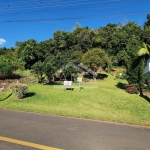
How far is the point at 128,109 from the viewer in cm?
1309

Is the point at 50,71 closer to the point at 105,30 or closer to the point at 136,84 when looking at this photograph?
the point at 136,84

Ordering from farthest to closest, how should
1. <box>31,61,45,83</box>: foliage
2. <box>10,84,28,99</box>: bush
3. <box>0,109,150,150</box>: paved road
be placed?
<box>31,61,45,83</box>: foliage
<box>10,84,28,99</box>: bush
<box>0,109,150,150</box>: paved road

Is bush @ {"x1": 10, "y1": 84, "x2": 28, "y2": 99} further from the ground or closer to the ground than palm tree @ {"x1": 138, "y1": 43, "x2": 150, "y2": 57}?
closer to the ground

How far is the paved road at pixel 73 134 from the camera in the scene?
261 inches

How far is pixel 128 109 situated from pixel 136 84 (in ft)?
26.9

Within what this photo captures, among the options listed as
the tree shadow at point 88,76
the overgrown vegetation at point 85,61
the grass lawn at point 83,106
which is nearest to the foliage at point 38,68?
the overgrown vegetation at point 85,61

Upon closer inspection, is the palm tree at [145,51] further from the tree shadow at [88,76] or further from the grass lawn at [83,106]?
the tree shadow at [88,76]

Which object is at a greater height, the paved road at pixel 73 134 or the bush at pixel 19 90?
the bush at pixel 19 90

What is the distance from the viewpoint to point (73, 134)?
7.78 meters

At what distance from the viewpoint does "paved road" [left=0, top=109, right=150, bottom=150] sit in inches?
261

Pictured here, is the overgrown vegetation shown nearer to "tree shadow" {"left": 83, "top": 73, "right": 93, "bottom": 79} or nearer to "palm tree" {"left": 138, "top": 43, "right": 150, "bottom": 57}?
"palm tree" {"left": 138, "top": 43, "right": 150, "bottom": 57}

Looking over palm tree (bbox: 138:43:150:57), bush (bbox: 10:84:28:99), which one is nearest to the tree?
bush (bbox: 10:84:28:99)

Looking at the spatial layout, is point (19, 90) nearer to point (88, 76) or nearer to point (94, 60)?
point (94, 60)

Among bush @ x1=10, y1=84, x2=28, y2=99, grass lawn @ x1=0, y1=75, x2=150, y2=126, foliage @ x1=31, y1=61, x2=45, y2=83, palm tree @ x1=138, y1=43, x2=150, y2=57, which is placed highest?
palm tree @ x1=138, y1=43, x2=150, y2=57
